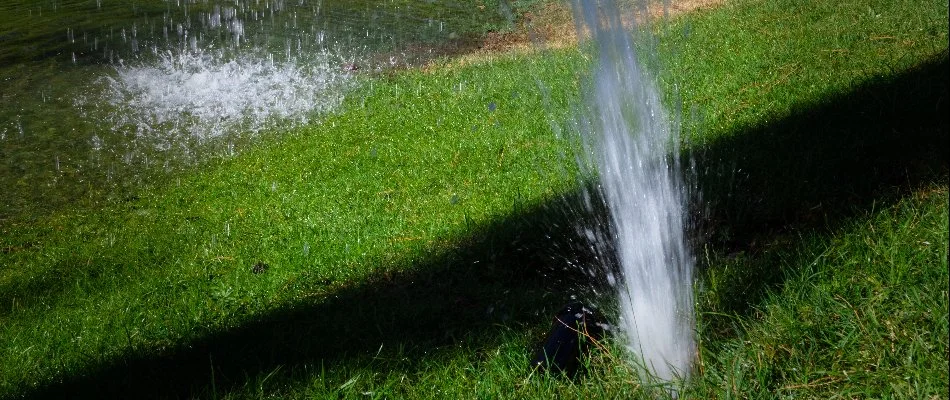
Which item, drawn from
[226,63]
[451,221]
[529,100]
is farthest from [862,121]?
[226,63]

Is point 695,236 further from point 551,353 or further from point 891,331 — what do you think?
point 891,331

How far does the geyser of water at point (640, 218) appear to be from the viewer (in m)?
2.59

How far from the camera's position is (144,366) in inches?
127

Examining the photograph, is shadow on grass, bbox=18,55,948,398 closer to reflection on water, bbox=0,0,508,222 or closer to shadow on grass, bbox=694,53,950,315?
shadow on grass, bbox=694,53,950,315

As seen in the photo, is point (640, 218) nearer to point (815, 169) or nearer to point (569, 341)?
point (569, 341)

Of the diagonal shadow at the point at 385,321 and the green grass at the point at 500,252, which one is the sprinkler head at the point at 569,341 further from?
the diagonal shadow at the point at 385,321

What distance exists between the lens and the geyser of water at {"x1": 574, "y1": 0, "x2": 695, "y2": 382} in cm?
259

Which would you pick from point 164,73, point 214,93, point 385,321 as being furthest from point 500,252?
point 164,73

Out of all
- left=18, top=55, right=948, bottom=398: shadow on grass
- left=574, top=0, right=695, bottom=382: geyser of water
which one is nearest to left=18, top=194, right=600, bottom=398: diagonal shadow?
left=18, top=55, right=948, bottom=398: shadow on grass

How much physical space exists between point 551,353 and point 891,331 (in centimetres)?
98

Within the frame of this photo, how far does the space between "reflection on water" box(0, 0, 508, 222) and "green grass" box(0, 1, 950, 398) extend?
82cm

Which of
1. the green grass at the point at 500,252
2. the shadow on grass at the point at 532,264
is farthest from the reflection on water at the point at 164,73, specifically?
the shadow on grass at the point at 532,264

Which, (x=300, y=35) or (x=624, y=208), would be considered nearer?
(x=624, y=208)

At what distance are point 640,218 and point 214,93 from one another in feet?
22.4
